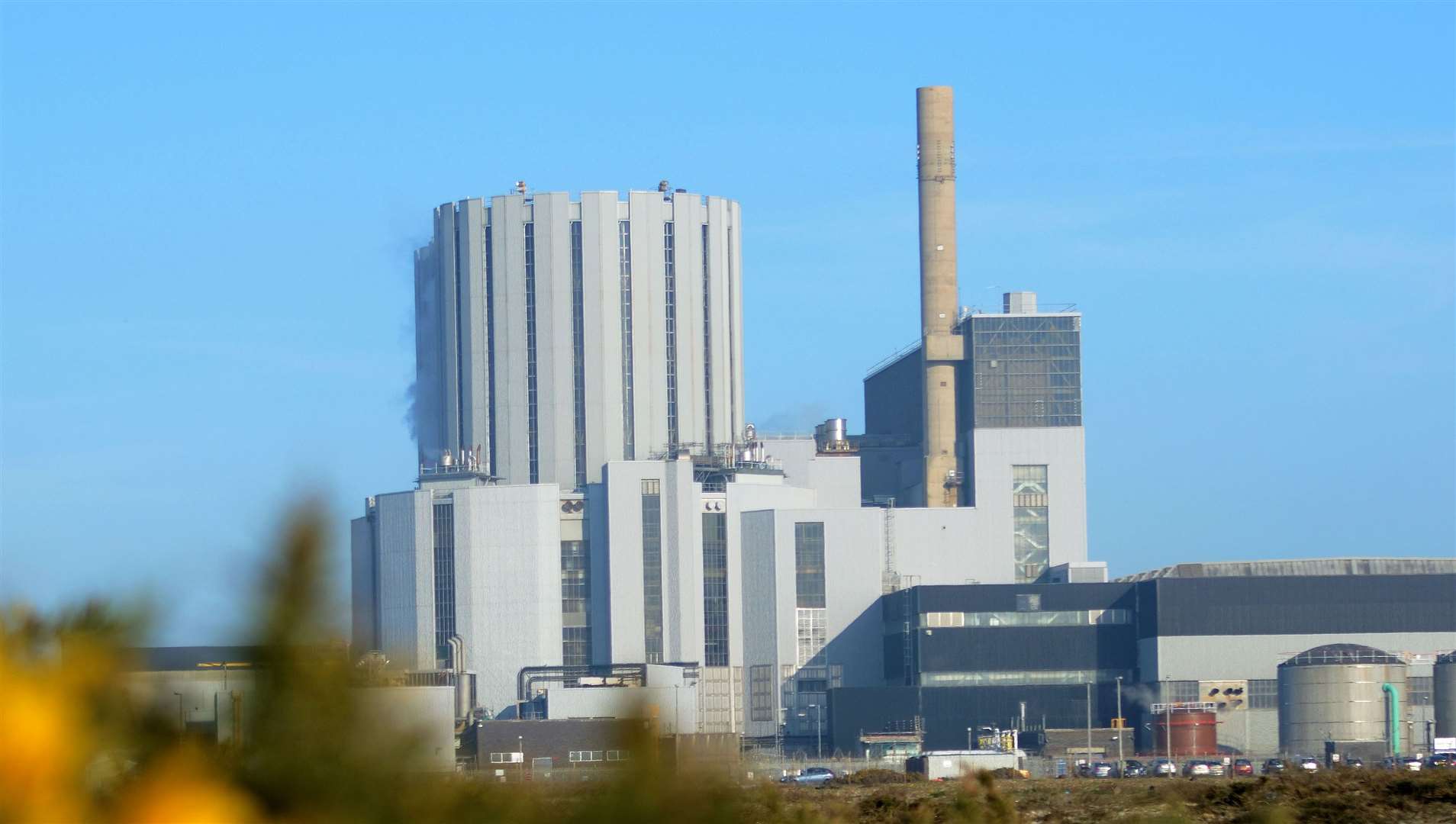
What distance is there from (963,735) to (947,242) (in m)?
35.0

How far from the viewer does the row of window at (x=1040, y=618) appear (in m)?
112

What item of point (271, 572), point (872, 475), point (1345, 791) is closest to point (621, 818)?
point (271, 572)

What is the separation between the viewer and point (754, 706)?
375ft

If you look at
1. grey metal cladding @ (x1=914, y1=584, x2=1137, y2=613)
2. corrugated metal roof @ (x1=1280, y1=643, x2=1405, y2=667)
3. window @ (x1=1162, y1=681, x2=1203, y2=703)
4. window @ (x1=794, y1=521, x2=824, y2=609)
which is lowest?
window @ (x1=1162, y1=681, x2=1203, y2=703)

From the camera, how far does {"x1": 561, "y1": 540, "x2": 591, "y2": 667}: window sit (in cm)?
11356

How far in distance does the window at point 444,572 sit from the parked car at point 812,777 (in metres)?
35.2

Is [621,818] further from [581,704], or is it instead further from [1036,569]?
[1036,569]

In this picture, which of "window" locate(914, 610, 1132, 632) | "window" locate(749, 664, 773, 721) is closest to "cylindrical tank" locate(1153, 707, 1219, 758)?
"window" locate(914, 610, 1132, 632)

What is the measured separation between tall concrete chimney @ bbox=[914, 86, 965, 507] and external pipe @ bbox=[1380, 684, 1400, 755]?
33583mm

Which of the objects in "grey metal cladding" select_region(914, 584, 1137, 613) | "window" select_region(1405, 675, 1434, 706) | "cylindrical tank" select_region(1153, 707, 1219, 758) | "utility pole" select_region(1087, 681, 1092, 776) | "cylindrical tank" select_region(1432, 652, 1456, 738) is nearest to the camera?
"cylindrical tank" select_region(1153, 707, 1219, 758)

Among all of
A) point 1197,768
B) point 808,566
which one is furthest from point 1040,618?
point 1197,768

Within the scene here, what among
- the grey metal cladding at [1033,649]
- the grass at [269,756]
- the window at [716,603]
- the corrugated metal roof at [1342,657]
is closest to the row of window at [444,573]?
the window at [716,603]

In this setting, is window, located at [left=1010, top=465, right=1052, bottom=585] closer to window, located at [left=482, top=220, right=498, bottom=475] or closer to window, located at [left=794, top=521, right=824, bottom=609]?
window, located at [left=794, top=521, right=824, bottom=609]

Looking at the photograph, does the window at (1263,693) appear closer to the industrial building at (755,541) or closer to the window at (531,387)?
the industrial building at (755,541)
